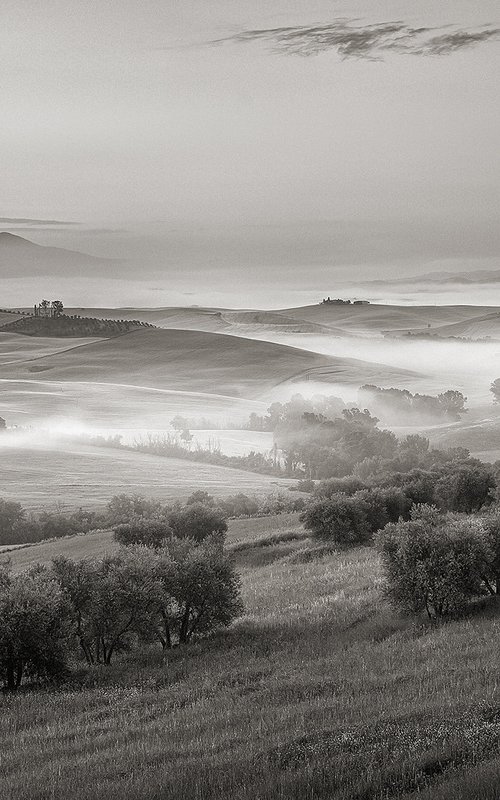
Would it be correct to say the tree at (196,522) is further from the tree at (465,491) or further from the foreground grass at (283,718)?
the foreground grass at (283,718)

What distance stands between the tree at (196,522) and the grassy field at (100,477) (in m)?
43.9

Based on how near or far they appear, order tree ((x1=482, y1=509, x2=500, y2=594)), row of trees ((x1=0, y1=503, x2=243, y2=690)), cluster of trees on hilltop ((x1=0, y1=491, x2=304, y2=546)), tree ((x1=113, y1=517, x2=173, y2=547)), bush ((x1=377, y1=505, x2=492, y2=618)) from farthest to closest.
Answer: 1. cluster of trees on hilltop ((x1=0, y1=491, x2=304, y2=546))
2. tree ((x1=113, y1=517, x2=173, y2=547))
3. tree ((x1=482, y1=509, x2=500, y2=594))
4. bush ((x1=377, y1=505, x2=492, y2=618))
5. row of trees ((x1=0, y1=503, x2=243, y2=690))

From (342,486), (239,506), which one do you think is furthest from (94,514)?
(342,486)

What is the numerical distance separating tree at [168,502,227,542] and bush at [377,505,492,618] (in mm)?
39464

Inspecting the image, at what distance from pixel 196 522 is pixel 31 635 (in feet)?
148

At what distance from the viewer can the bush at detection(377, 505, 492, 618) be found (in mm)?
36281

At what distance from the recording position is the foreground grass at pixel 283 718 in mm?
15102

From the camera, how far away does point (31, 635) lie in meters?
31.9

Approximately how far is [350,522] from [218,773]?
52.3m

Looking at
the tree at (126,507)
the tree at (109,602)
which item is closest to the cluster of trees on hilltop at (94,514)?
the tree at (126,507)

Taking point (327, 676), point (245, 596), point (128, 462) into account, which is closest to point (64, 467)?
point (128, 462)

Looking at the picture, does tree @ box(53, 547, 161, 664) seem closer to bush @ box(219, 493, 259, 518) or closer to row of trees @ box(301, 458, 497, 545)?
row of trees @ box(301, 458, 497, 545)

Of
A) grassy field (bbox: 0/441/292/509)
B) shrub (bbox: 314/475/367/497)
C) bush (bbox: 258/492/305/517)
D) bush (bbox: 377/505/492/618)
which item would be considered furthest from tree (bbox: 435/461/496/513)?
grassy field (bbox: 0/441/292/509)

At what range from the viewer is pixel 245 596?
49.1 metres
